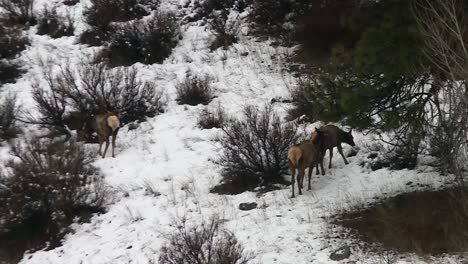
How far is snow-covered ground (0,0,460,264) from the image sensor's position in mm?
5945

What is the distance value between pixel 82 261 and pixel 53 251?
70 centimetres

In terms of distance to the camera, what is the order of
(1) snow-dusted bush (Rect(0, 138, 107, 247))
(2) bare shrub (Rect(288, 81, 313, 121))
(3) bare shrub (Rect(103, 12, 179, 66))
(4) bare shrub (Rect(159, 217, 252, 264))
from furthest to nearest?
1. (3) bare shrub (Rect(103, 12, 179, 66))
2. (2) bare shrub (Rect(288, 81, 313, 121))
3. (1) snow-dusted bush (Rect(0, 138, 107, 247))
4. (4) bare shrub (Rect(159, 217, 252, 264))

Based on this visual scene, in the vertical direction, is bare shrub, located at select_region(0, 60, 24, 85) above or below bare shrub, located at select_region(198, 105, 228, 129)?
above

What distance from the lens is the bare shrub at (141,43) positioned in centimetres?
1353

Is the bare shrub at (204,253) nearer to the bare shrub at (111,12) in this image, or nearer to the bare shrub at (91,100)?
the bare shrub at (91,100)

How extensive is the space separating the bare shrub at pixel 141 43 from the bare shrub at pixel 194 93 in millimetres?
2333

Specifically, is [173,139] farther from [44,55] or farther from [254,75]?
[44,55]

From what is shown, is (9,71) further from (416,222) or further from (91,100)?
(416,222)

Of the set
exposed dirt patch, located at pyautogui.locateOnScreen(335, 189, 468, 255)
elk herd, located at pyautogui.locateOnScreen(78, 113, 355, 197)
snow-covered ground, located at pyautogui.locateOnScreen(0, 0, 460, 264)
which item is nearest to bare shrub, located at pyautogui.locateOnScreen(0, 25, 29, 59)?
snow-covered ground, located at pyautogui.locateOnScreen(0, 0, 460, 264)

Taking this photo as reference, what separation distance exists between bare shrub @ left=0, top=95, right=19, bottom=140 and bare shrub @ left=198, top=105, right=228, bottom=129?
4.08 m

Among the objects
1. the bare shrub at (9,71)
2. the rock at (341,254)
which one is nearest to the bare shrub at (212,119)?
the rock at (341,254)

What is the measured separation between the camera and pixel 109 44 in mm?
14133

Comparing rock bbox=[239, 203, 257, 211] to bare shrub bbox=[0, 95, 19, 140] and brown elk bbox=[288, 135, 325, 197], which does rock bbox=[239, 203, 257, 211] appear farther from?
bare shrub bbox=[0, 95, 19, 140]

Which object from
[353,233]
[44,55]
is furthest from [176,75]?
[353,233]
